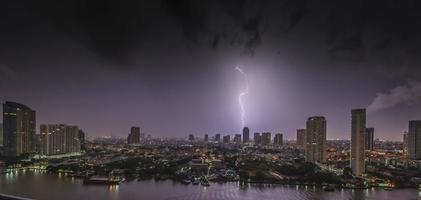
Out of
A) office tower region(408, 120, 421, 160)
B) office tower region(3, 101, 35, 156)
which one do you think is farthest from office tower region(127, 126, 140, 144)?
office tower region(408, 120, 421, 160)

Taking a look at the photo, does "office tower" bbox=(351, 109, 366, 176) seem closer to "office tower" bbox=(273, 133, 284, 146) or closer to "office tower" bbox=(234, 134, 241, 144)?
"office tower" bbox=(273, 133, 284, 146)

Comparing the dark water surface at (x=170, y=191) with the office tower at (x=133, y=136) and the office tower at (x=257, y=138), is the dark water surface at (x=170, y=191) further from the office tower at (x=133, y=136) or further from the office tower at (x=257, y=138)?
the office tower at (x=257, y=138)

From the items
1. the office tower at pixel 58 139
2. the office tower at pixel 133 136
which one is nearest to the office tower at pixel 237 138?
the office tower at pixel 133 136

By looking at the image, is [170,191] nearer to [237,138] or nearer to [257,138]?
[257,138]

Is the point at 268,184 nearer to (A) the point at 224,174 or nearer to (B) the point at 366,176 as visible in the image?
(A) the point at 224,174

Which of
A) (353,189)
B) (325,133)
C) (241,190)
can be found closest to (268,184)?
(241,190)
